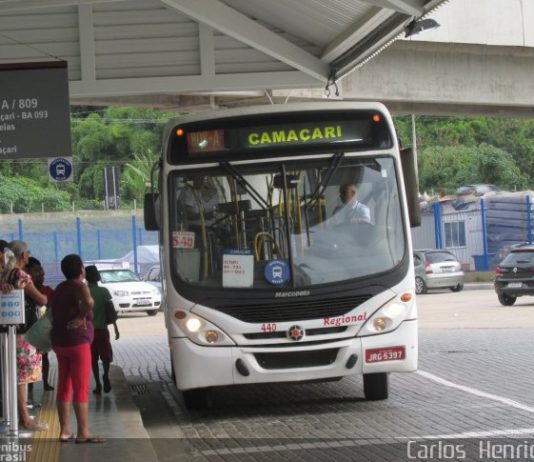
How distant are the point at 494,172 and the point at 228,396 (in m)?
60.5

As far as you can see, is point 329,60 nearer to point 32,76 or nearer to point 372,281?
point 32,76

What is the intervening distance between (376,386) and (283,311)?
175cm

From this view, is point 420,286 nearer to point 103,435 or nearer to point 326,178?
point 326,178

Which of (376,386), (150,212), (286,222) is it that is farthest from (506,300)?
(286,222)

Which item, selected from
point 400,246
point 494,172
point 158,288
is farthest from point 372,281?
point 494,172

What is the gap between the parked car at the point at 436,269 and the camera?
39938 mm

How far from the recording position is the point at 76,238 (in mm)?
48406

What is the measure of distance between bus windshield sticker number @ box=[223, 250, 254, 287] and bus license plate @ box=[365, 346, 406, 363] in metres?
1.43

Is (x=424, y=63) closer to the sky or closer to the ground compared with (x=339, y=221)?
closer to the sky

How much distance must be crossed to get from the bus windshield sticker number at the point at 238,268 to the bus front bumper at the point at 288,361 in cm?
68

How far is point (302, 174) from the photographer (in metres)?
12.1

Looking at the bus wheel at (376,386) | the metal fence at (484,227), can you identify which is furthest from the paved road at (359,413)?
the metal fence at (484,227)

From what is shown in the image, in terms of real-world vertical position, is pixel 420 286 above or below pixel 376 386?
below

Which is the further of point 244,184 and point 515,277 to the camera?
point 515,277
